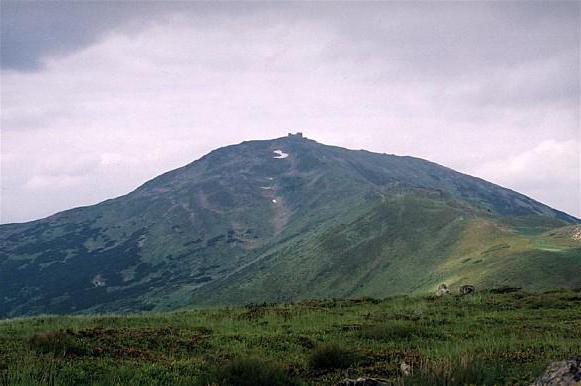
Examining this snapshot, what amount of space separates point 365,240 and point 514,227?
142ft

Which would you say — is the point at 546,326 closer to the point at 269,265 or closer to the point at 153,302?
the point at 269,265

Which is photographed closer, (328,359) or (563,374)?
(563,374)

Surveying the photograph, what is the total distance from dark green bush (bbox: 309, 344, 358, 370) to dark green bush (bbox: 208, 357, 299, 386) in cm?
213

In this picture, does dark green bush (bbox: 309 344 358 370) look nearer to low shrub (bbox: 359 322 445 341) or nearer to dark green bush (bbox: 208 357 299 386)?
dark green bush (bbox: 208 357 299 386)

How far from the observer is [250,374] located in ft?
41.9

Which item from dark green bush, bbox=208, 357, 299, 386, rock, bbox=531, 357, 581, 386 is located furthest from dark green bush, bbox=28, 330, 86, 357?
rock, bbox=531, 357, 581, 386

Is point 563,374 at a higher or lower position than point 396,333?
higher

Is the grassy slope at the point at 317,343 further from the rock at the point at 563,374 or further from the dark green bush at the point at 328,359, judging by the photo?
the rock at the point at 563,374

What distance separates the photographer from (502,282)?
62312 mm

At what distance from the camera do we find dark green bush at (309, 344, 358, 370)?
15.3 metres

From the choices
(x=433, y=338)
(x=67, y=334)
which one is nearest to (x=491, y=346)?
(x=433, y=338)

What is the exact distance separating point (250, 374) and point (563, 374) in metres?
7.11

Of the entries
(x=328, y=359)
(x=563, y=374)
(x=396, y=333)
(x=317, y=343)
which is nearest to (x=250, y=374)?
(x=328, y=359)

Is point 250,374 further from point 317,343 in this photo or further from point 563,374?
point 317,343
